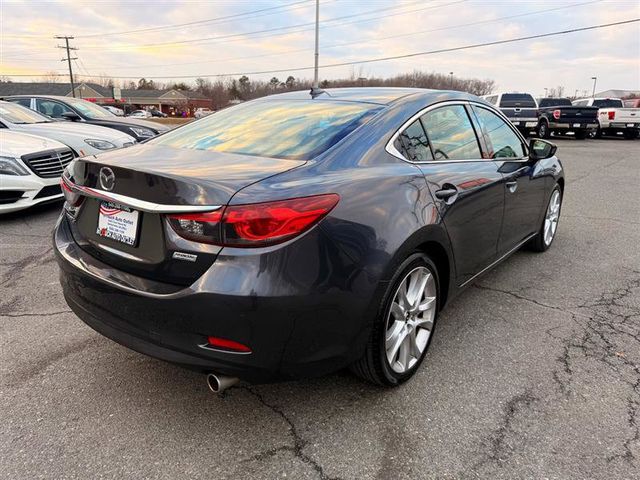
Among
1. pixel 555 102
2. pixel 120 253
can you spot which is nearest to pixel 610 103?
pixel 555 102

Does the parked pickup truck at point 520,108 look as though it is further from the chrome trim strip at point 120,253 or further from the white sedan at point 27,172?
the chrome trim strip at point 120,253

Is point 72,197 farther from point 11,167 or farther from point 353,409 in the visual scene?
point 11,167

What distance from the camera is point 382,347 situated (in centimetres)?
243

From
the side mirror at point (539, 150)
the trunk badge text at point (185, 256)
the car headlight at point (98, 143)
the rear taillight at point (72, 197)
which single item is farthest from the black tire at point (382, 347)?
Answer: the car headlight at point (98, 143)

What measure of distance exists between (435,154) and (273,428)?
1.77 meters

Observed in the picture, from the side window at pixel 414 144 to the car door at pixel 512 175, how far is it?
79cm

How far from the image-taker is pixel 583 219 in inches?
261

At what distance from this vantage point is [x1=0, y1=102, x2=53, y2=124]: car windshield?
8094 mm

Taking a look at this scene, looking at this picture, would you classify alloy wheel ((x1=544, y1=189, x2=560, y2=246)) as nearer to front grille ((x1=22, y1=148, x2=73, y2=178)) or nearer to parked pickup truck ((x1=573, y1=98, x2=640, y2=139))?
front grille ((x1=22, y1=148, x2=73, y2=178))

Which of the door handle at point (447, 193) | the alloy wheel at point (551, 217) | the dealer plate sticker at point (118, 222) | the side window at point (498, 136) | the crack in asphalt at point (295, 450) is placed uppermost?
the side window at point (498, 136)

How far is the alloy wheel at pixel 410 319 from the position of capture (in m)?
2.56

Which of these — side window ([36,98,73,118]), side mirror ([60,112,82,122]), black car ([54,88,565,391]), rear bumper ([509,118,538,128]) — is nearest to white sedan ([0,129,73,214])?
side mirror ([60,112,82,122])

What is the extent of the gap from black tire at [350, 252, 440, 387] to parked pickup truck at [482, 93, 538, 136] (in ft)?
63.1

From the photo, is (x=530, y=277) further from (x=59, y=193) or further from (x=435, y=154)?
(x=59, y=193)
